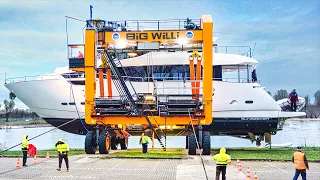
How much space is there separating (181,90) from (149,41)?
315 inches

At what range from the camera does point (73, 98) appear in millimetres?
26219

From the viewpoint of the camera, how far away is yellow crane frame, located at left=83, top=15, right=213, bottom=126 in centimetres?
1736

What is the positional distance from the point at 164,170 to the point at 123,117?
17.4ft

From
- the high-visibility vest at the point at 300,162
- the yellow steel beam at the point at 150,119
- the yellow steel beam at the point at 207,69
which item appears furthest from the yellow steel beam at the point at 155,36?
the high-visibility vest at the point at 300,162

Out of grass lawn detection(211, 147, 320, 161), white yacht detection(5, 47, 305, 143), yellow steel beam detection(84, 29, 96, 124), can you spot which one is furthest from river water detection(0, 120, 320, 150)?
yellow steel beam detection(84, 29, 96, 124)

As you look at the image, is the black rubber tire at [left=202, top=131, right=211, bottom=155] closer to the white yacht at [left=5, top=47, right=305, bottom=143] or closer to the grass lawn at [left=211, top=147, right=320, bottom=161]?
the grass lawn at [left=211, top=147, right=320, bottom=161]

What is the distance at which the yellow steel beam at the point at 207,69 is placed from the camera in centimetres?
1731

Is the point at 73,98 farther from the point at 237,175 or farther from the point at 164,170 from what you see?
the point at 237,175

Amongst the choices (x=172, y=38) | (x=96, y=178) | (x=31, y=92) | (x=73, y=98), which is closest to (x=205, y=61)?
(x=172, y=38)

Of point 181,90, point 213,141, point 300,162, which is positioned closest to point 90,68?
point 181,90

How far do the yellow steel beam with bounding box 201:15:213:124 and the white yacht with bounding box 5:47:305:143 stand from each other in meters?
7.88

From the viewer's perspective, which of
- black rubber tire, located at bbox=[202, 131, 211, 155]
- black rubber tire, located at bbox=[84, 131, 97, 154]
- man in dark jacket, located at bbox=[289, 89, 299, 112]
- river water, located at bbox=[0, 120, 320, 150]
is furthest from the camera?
river water, located at bbox=[0, 120, 320, 150]

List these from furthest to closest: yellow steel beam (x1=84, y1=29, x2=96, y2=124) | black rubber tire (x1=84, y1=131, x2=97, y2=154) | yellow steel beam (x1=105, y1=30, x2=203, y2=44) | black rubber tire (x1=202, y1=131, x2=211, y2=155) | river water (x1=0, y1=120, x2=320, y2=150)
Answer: river water (x1=0, y1=120, x2=320, y2=150) < yellow steel beam (x1=105, y1=30, x2=203, y2=44) < yellow steel beam (x1=84, y1=29, x2=96, y2=124) < black rubber tire (x1=84, y1=131, x2=97, y2=154) < black rubber tire (x1=202, y1=131, x2=211, y2=155)

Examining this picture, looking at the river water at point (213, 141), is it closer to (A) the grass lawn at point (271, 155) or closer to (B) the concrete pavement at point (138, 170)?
(A) the grass lawn at point (271, 155)
